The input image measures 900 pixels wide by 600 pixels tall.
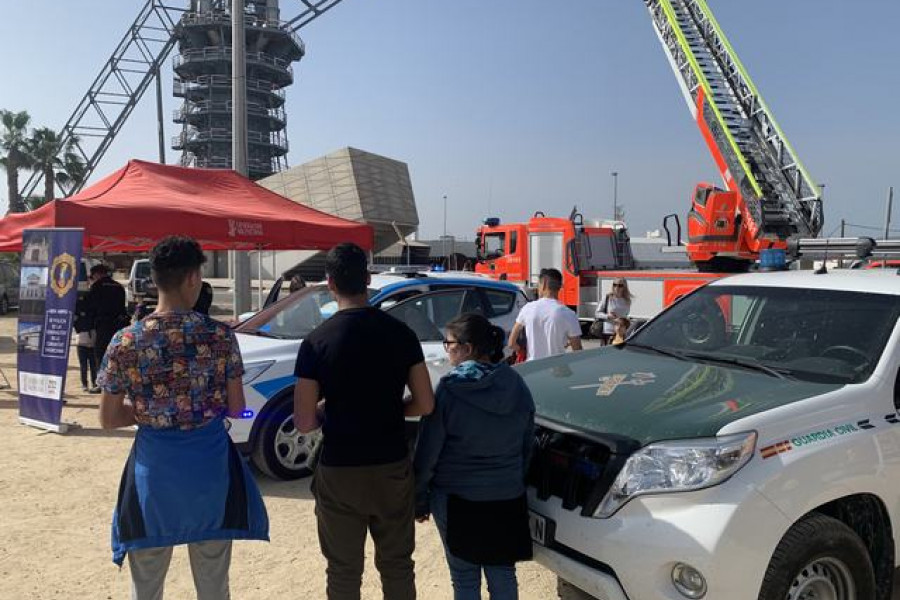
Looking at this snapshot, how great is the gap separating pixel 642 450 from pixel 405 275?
4213 mm

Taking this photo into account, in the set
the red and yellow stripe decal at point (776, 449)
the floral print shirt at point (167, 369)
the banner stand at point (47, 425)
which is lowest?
the banner stand at point (47, 425)

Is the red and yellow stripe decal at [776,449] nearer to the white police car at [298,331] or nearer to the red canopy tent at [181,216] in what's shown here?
the white police car at [298,331]

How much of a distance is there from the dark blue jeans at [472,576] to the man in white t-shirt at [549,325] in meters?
2.45

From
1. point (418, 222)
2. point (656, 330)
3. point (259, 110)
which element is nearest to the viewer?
point (656, 330)

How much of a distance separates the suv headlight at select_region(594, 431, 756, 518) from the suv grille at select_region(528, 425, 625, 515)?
0.05 meters

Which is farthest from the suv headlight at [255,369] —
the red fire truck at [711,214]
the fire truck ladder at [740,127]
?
the fire truck ladder at [740,127]

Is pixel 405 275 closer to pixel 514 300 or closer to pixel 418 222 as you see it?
pixel 514 300

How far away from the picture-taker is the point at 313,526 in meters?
4.34

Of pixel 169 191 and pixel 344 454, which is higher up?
pixel 169 191

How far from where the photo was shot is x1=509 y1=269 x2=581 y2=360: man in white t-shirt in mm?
5113

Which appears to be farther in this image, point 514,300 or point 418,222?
point 418,222

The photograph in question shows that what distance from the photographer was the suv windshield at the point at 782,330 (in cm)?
320

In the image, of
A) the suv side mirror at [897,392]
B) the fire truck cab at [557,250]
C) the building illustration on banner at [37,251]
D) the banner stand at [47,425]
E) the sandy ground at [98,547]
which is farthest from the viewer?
the fire truck cab at [557,250]

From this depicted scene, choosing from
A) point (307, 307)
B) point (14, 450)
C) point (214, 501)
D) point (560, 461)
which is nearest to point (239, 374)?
point (214, 501)
